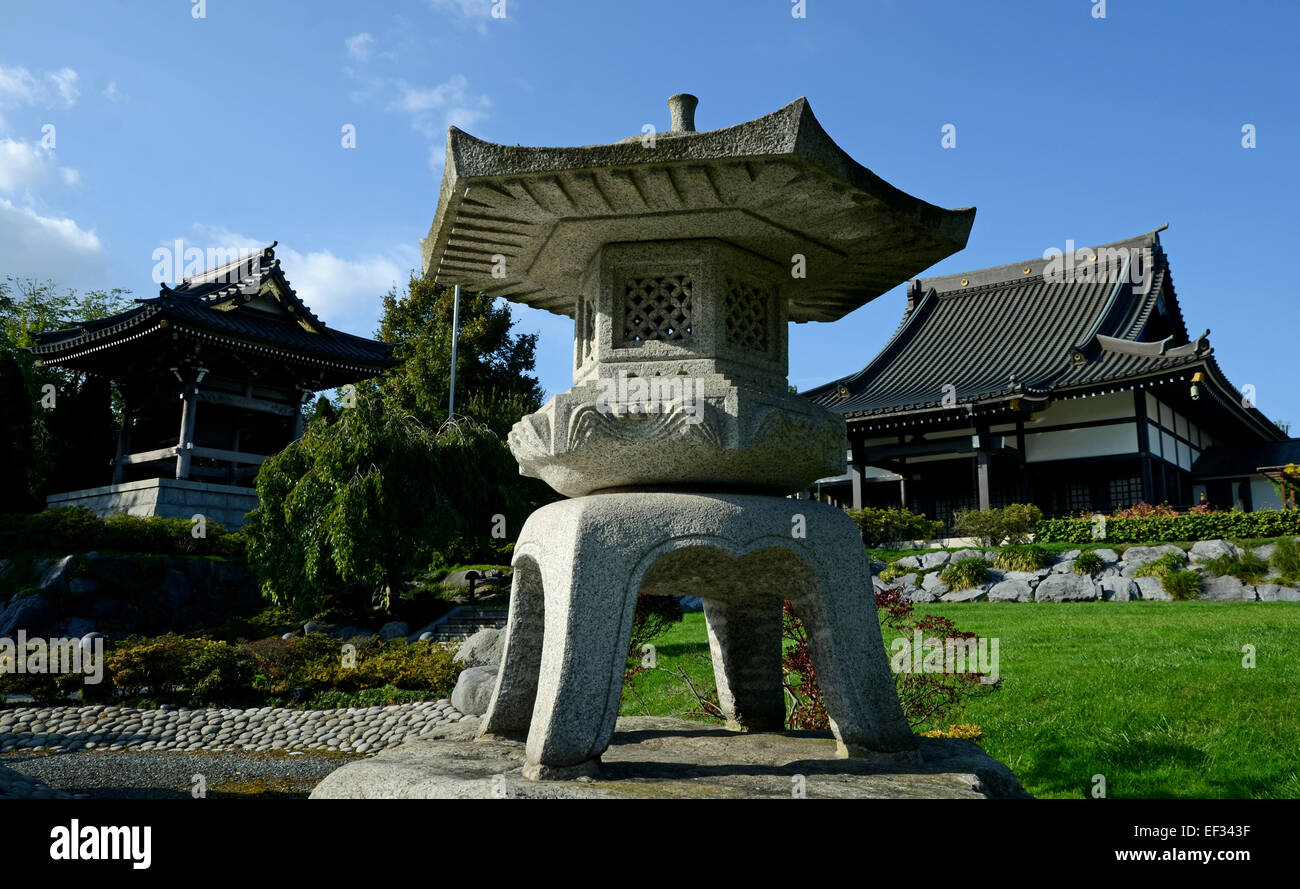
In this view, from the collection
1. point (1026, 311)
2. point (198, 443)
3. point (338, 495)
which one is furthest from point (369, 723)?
point (1026, 311)

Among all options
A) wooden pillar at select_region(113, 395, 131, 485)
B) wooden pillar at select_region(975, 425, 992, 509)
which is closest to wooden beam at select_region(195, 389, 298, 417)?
wooden pillar at select_region(113, 395, 131, 485)

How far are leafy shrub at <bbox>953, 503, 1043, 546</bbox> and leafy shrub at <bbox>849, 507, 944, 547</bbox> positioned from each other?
1.44 m

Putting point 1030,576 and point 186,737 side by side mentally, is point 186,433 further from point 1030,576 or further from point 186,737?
point 1030,576

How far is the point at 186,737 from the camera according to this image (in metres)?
10.7

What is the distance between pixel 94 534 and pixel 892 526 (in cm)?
1669

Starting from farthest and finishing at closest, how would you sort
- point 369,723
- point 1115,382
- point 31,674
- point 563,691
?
point 1115,382 → point 31,674 → point 369,723 → point 563,691

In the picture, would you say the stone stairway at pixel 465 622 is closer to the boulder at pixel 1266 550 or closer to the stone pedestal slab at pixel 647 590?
the stone pedestal slab at pixel 647 590

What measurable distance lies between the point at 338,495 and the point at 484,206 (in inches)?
478

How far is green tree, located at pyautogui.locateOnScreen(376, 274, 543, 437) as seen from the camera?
2838 cm

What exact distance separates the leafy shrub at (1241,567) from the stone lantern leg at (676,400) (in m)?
12.1

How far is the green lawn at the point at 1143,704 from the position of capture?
5.51 metres

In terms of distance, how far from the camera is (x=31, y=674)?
12391mm

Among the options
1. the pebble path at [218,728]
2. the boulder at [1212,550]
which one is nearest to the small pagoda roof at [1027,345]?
the boulder at [1212,550]
